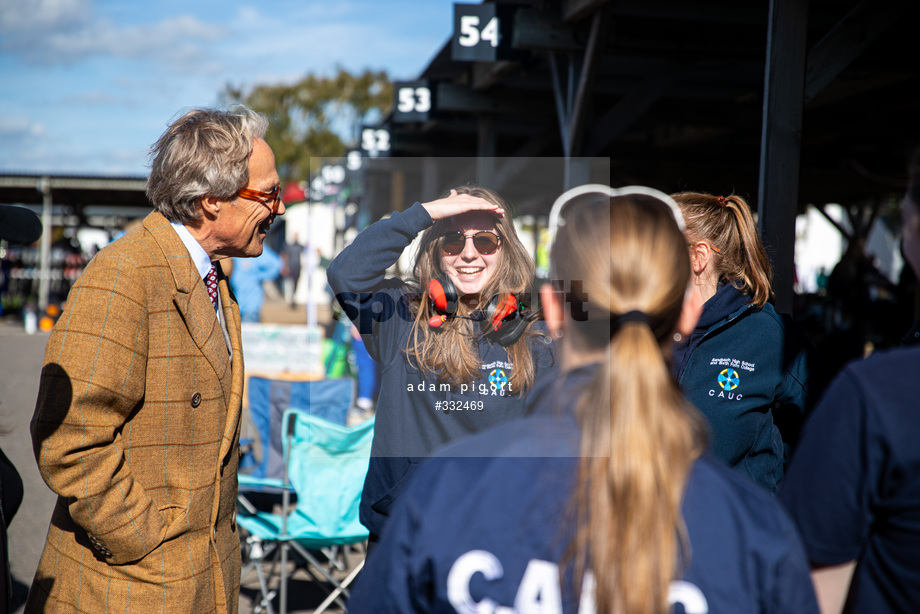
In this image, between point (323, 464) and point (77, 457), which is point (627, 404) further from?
point (323, 464)

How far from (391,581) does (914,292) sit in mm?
10259

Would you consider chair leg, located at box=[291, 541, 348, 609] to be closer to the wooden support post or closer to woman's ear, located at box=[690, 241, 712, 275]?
woman's ear, located at box=[690, 241, 712, 275]

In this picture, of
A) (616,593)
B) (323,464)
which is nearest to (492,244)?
(616,593)

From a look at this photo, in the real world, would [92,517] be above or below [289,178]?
below

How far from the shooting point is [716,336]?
100 inches

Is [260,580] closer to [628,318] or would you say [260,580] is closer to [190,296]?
[190,296]

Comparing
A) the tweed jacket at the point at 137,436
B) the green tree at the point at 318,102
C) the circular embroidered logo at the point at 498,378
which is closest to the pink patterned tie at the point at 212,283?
the tweed jacket at the point at 137,436

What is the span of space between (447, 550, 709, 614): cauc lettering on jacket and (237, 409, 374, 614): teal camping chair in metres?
2.68

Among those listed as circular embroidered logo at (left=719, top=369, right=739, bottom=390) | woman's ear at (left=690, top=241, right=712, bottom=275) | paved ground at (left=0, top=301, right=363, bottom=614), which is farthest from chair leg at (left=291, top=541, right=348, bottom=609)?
woman's ear at (left=690, top=241, right=712, bottom=275)

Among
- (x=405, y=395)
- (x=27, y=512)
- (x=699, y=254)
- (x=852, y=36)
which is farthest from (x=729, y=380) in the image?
(x=27, y=512)

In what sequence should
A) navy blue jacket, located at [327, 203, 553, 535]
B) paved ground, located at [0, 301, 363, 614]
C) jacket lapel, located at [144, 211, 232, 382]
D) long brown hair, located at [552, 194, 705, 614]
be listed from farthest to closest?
paved ground, located at [0, 301, 363, 614]
navy blue jacket, located at [327, 203, 553, 535]
jacket lapel, located at [144, 211, 232, 382]
long brown hair, located at [552, 194, 705, 614]

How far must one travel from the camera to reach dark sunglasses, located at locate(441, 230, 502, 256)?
2.41m

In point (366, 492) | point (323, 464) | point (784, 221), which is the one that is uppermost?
point (784, 221)

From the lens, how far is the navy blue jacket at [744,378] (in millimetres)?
2453
